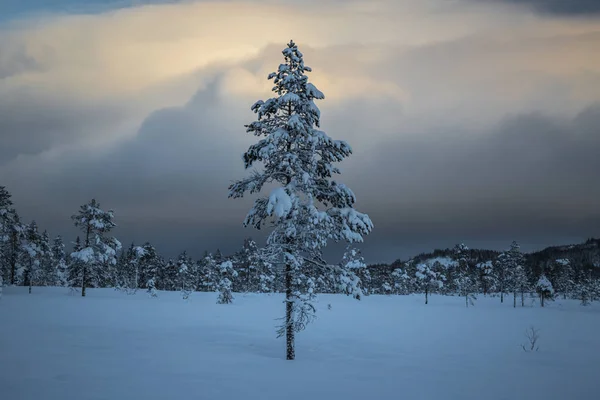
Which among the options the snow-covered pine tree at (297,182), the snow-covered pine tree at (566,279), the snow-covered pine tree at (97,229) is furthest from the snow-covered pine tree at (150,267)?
the snow-covered pine tree at (566,279)

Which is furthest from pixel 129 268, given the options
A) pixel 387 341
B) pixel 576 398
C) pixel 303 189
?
pixel 576 398

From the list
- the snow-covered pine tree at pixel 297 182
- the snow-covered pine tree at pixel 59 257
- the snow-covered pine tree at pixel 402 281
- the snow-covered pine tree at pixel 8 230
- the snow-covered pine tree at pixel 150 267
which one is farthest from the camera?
Answer: the snow-covered pine tree at pixel 402 281

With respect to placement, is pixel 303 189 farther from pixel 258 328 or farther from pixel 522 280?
pixel 522 280

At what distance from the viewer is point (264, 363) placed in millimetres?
14711

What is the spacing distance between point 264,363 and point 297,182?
703 centimetres

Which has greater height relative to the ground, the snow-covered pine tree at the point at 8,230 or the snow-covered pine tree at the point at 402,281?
the snow-covered pine tree at the point at 8,230

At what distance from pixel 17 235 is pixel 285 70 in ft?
137

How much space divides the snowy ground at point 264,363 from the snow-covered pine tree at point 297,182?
281 cm

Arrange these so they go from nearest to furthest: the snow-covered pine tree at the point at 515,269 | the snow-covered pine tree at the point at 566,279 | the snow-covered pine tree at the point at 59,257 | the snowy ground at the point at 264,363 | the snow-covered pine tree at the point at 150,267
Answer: the snowy ground at the point at 264,363, the snow-covered pine tree at the point at 150,267, the snow-covered pine tree at the point at 515,269, the snow-covered pine tree at the point at 59,257, the snow-covered pine tree at the point at 566,279

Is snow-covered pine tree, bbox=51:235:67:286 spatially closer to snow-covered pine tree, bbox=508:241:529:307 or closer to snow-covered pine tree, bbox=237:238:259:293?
snow-covered pine tree, bbox=237:238:259:293

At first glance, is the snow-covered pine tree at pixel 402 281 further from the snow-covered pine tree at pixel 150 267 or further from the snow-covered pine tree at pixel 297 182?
the snow-covered pine tree at pixel 297 182

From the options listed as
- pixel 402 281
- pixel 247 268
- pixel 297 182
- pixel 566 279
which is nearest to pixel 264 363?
pixel 297 182

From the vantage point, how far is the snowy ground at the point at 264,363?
11.0 m

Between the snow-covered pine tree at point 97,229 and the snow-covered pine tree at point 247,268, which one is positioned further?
the snow-covered pine tree at point 247,268
